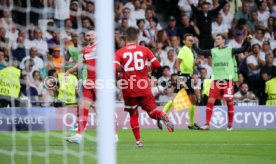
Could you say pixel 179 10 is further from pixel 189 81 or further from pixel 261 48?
pixel 189 81

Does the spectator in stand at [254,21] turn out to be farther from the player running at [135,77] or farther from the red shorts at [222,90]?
the player running at [135,77]

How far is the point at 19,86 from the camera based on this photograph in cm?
1342

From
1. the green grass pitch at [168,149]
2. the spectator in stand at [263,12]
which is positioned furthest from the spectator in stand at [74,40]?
the spectator in stand at [263,12]

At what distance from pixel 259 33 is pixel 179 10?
236 centimetres

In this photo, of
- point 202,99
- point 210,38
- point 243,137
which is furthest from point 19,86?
→ point 210,38

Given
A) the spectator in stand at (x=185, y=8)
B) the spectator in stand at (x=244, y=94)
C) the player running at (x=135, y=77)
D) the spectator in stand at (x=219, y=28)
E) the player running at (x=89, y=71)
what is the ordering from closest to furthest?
the player running at (x=135, y=77) < the player running at (x=89, y=71) < the spectator in stand at (x=244, y=94) < the spectator in stand at (x=219, y=28) < the spectator in stand at (x=185, y=8)

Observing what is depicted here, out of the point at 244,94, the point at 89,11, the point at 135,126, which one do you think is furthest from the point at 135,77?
the point at 244,94

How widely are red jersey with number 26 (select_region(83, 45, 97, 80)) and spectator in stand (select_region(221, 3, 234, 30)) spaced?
8.59 meters

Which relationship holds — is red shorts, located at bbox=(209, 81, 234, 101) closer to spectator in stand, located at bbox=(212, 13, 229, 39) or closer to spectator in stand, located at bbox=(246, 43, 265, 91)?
spectator in stand, located at bbox=(246, 43, 265, 91)

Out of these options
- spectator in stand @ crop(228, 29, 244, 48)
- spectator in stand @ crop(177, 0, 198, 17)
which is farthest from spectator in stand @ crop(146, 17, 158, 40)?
spectator in stand @ crop(228, 29, 244, 48)

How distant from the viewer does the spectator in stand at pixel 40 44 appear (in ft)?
38.5

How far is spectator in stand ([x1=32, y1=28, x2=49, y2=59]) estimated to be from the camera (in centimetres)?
1174

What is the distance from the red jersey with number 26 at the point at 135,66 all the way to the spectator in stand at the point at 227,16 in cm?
919

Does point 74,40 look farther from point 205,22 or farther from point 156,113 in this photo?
point 205,22
